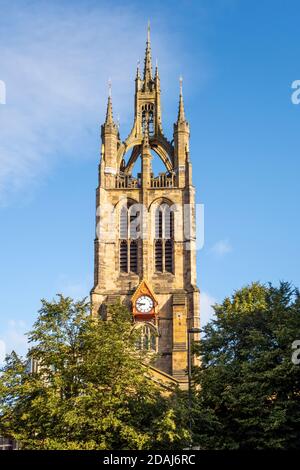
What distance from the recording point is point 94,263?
72.4 meters

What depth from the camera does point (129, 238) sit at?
73.4 meters

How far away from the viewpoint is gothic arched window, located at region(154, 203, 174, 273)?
72.6m

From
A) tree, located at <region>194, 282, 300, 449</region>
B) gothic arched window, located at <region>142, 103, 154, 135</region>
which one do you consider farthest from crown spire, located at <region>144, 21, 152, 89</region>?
tree, located at <region>194, 282, 300, 449</region>

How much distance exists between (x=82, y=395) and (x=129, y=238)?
Answer: 35609 mm

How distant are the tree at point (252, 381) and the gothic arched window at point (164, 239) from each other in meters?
26.2

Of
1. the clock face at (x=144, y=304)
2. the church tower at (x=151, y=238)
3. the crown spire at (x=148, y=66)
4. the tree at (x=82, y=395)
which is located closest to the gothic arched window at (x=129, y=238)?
the church tower at (x=151, y=238)

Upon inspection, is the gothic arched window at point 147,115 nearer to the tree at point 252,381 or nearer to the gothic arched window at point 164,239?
the gothic arched window at point 164,239

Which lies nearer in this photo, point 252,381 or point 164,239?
point 252,381

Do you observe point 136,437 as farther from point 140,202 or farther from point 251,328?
point 140,202

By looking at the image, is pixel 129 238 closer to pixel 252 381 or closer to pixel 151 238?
pixel 151 238

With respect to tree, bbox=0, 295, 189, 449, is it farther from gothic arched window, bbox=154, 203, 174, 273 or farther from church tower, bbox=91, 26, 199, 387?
gothic arched window, bbox=154, 203, 174, 273

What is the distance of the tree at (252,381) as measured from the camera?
39438mm

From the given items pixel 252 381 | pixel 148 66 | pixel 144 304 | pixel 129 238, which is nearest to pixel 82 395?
pixel 252 381
